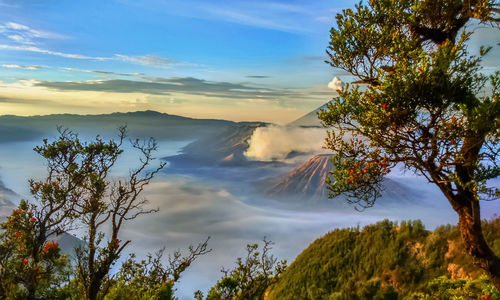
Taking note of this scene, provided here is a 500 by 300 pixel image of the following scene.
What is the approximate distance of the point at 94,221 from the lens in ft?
50.4

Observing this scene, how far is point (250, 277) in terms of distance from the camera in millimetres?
21938

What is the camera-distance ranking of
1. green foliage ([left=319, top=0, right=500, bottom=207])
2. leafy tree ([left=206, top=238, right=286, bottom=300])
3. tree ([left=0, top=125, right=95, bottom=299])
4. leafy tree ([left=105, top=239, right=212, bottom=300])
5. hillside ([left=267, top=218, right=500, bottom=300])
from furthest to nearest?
leafy tree ([left=206, top=238, right=286, bottom=300]), leafy tree ([left=105, top=239, right=212, bottom=300]), tree ([left=0, top=125, right=95, bottom=299]), hillside ([left=267, top=218, right=500, bottom=300]), green foliage ([left=319, top=0, right=500, bottom=207])

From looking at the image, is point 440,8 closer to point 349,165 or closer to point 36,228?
point 349,165

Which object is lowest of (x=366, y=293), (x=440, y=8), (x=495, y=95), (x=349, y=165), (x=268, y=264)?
(x=268, y=264)

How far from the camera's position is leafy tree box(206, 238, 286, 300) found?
21.7 metres

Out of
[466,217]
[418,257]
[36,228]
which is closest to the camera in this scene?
[466,217]

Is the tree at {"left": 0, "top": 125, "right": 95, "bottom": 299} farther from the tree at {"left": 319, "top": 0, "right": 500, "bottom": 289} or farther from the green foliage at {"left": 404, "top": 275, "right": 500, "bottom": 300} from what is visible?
the green foliage at {"left": 404, "top": 275, "right": 500, "bottom": 300}

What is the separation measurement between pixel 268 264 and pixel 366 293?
789 centimetres

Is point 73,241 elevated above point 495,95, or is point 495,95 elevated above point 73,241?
point 495,95

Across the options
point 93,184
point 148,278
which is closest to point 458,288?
point 148,278

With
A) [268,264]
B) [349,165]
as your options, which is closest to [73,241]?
[268,264]

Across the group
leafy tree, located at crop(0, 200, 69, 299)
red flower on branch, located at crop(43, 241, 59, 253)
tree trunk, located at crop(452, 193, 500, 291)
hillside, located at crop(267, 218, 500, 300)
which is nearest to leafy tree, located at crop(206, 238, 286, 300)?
hillside, located at crop(267, 218, 500, 300)

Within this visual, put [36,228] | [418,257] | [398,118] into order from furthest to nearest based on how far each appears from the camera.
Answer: [418,257], [36,228], [398,118]

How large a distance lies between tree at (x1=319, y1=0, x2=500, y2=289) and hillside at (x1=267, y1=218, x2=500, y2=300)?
3.90 meters
